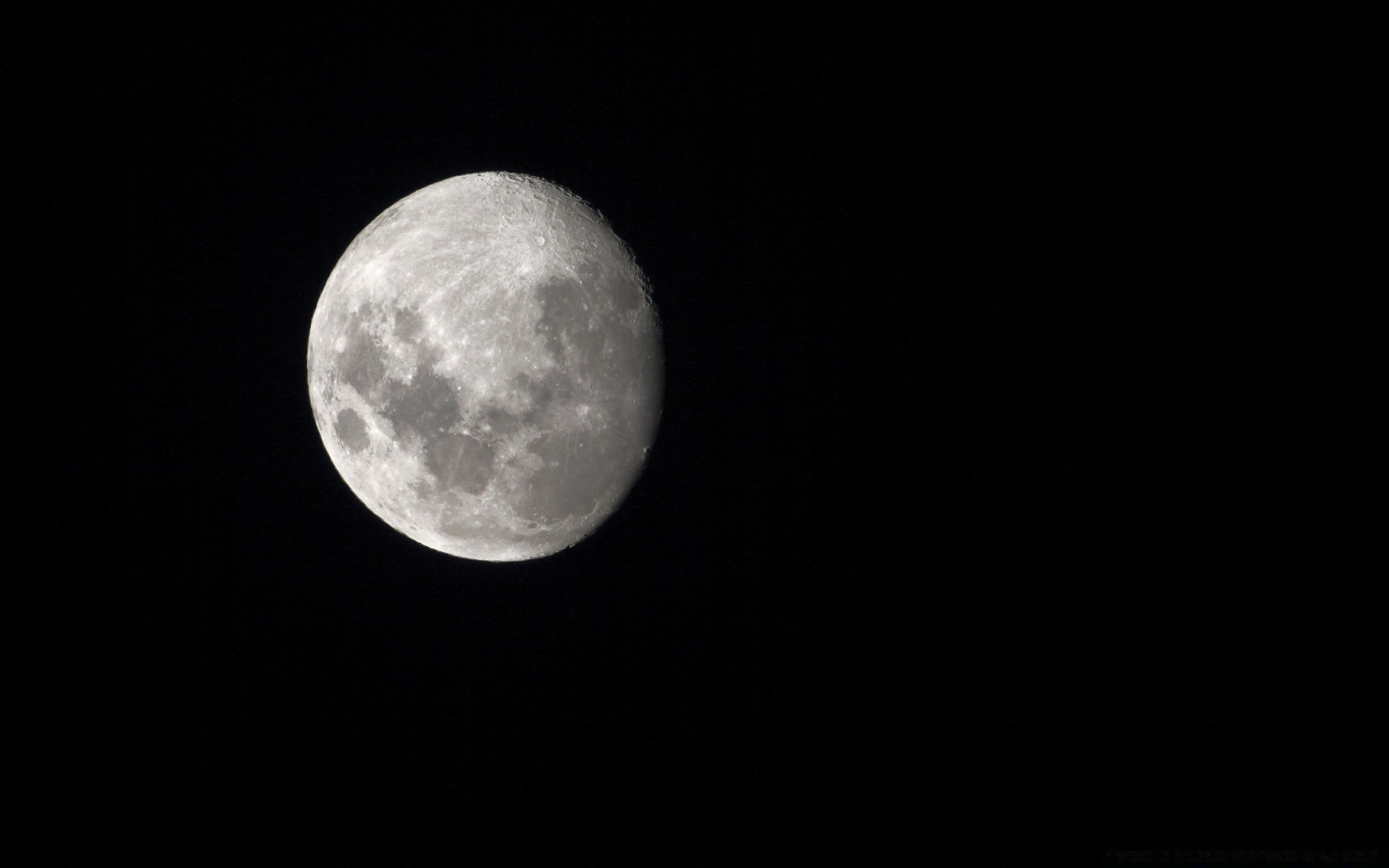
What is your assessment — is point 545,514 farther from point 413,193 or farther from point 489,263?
point 413,193

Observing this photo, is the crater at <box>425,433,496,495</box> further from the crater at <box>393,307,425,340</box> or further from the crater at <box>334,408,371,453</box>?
the crater at <box>393,307,425,340</box>

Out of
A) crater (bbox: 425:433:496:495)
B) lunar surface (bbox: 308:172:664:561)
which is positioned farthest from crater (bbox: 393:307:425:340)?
crater (bbox: 425:433:496:495)

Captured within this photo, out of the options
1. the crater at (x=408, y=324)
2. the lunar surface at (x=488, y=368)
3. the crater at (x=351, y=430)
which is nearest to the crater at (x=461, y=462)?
the lunar surface at (x=488, y=368)

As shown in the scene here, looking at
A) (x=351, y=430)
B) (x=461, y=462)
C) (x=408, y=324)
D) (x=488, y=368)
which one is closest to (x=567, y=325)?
(x=488, y=368)

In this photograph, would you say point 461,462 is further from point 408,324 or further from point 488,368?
point 408,324

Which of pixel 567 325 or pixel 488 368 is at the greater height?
pixel 567 325

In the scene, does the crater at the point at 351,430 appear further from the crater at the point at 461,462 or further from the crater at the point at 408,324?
the crater at the point at 408,324

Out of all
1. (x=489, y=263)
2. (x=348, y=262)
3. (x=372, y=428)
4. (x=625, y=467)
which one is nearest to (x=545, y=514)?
(x=625, y=467)
